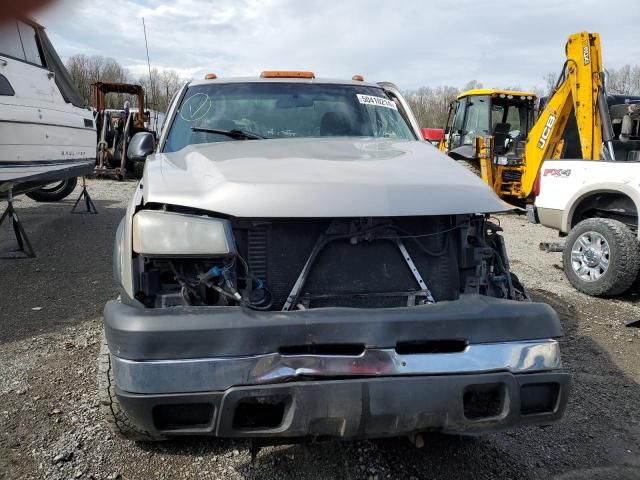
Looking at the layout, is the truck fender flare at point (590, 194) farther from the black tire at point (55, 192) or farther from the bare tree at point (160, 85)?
the black tire at point (55, 192)

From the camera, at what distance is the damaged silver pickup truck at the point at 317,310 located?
1905 mm

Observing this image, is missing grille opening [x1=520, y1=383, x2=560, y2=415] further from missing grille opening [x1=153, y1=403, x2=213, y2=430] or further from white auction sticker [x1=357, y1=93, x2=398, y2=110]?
white auction sticker [x1=357, y1=93, x2=398, y2=110]

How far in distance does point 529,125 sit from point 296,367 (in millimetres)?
12483

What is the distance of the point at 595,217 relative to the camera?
239 inches

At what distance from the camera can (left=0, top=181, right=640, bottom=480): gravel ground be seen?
2.54 metres

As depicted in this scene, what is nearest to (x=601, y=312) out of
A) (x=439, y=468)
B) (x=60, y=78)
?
(x=439, y=468)

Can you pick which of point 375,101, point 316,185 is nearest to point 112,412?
point 316,185

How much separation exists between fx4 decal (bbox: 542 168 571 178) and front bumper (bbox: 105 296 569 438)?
473 centimetres

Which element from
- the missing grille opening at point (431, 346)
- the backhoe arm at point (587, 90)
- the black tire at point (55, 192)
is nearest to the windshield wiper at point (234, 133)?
the missing grille opening at point (431, 346)

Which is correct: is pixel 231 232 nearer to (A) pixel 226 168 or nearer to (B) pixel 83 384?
(A) pixel 226 168

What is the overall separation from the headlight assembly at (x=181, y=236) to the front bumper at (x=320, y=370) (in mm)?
238

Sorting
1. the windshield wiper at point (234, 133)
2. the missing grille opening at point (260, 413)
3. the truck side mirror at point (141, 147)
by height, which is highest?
the windshield wiper at point (234, 133)

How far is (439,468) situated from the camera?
2596mm

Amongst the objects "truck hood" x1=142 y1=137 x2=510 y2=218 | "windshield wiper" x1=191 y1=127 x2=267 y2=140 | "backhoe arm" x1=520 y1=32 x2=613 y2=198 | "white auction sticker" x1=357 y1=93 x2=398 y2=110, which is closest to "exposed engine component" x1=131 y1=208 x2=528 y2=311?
"truck hood" x1=142 y1=137 x2=510 y2=218
